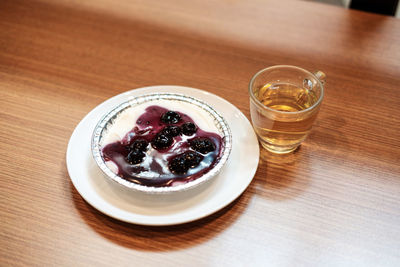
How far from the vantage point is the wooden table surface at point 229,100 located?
23.2 inches

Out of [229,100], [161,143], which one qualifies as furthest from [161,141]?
[229,100]

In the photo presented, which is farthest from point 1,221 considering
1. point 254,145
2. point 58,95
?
point 254,145

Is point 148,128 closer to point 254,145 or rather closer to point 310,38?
point 254,145

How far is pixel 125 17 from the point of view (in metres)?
1.08

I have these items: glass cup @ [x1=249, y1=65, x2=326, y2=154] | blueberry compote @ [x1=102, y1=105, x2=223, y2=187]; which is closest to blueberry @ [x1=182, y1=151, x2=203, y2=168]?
blueberry compote @ [x1=102, y1=105, x2=223, y2=187]

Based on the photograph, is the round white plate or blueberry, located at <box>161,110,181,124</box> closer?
the round white plate

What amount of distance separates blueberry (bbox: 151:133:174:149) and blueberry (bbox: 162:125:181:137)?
0.03 ft

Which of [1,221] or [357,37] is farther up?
[357,37]

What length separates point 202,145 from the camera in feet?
2.15

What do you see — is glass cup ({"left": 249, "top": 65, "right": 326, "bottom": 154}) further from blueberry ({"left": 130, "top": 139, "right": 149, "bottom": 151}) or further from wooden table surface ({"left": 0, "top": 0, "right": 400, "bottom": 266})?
blueberry ({"left": 130, "top": 139, "right": 149, "bottom": 151})

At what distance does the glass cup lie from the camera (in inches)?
26.3

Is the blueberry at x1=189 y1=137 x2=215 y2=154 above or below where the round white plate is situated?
above

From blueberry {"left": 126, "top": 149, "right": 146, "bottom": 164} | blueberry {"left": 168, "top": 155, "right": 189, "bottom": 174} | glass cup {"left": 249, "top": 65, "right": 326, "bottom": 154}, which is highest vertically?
glass cup {"left": 249, "top": 65, "right": 326, "bottom": 154}

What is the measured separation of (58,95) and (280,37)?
1.86 feet
